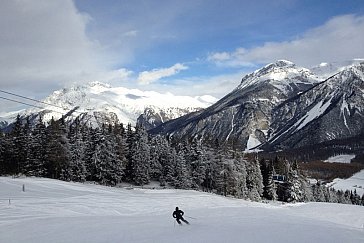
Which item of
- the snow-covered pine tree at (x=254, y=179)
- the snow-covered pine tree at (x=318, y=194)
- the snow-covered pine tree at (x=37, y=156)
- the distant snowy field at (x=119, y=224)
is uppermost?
the snow-covered pine tree at (x=37, y=156)

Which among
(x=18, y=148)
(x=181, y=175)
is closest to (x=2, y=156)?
(x=18, y=148)

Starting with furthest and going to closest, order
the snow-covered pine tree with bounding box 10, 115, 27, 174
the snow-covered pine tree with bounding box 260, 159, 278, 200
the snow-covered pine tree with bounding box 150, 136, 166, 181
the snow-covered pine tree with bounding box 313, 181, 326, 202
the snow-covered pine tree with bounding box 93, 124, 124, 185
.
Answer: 1. the snow-covered pine tree with bounding box 313, 181, 326, 202
2. the snow-covered pine tree with bounding box 260, 159, 278, 200
3. the snow-covered pine tree with bounding box 150, 136, 166, 181
4. the snow-covered pine tree with bounding box 93, 124, 124, 185
5. the snow-covered pine tree with bounding box 10, 115, 27, 174

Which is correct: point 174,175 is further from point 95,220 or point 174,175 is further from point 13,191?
point 95,220

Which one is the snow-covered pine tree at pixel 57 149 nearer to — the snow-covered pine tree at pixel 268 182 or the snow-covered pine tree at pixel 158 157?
the snow-covered pine tree at pixel 158 157

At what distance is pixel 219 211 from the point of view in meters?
44.2

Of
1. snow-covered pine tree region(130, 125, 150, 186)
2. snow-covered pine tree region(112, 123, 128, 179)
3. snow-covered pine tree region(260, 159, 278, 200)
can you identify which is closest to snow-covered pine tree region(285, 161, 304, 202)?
snow-covered pine tree region(260, 159, 278, 200)

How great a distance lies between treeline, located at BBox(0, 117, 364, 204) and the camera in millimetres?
69000

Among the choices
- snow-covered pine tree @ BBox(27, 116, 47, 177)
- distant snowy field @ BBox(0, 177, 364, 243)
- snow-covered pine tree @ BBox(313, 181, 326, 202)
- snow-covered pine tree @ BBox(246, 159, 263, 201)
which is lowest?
snow-covered pine tree @ BBox(313, 181, 326, 202)

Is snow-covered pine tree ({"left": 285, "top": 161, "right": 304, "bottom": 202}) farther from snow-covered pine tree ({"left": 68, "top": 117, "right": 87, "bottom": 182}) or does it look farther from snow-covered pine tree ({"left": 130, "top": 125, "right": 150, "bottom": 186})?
snow-covered pine tree ({"left": 68, "top": 117, "right": 87, "bottom": 182})

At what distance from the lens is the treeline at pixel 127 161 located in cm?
6900

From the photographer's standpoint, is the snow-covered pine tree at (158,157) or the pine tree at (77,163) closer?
the pine tree at (77,163)

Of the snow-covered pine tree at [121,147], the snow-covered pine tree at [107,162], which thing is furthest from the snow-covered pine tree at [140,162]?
the snow-covered pine tree at [107,162]

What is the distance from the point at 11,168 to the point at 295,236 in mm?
65182

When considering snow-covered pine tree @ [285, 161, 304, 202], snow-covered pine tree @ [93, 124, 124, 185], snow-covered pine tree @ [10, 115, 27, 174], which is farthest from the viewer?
snow-covered pine tree @ [285, 161, 304, 202]
